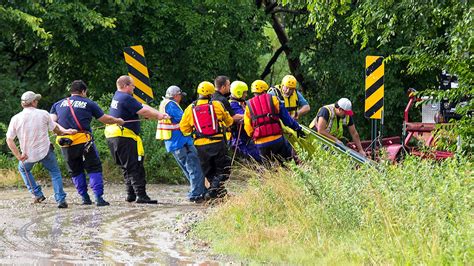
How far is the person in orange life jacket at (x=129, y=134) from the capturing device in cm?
1606

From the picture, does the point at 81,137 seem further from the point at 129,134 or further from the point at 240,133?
the point at 240,133

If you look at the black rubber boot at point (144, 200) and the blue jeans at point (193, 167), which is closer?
the black rubber boot at point (144, 200)

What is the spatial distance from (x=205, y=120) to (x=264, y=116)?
0.85 metres

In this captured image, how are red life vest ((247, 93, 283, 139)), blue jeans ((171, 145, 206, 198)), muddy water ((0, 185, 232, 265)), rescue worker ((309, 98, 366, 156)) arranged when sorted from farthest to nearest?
rescue worker ((309, 98, 366, 156)), blue jeans ((171, 145, 206, 198)), red life vest ((247, 93, 283, 139)), muddy water ((0, 185, 232, 265))

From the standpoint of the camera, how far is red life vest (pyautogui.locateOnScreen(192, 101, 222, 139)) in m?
15.8

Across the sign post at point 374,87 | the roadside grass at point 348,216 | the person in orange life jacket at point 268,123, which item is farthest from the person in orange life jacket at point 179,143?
the sign post at point 374,87

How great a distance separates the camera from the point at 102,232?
13.2 meters

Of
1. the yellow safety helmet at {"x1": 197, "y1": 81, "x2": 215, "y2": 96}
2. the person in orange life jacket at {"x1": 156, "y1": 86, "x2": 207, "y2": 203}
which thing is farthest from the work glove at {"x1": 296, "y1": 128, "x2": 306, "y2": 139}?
the person in orange life jacket at {"x1": 156, "y1": 86, "x2": 207, "y2": 203}

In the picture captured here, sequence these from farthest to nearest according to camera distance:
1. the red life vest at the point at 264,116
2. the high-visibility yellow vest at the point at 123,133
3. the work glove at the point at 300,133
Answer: the high-visibility yellow vest at the point at 123,133 → the work glove at the point at 300,133 → the red life vest at the point at 264,116

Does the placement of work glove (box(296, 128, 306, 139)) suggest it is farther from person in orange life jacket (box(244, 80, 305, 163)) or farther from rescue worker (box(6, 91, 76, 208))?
rescue worker (box(6, 91, 76, 208))

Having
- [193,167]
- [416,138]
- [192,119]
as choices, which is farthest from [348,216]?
[416,138]

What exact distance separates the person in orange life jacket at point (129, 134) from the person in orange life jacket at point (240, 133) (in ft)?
3.73

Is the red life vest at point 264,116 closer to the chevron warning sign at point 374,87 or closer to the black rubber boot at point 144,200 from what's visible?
the black rubber boot at point 144,200

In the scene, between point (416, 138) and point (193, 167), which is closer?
point (193, 167)
